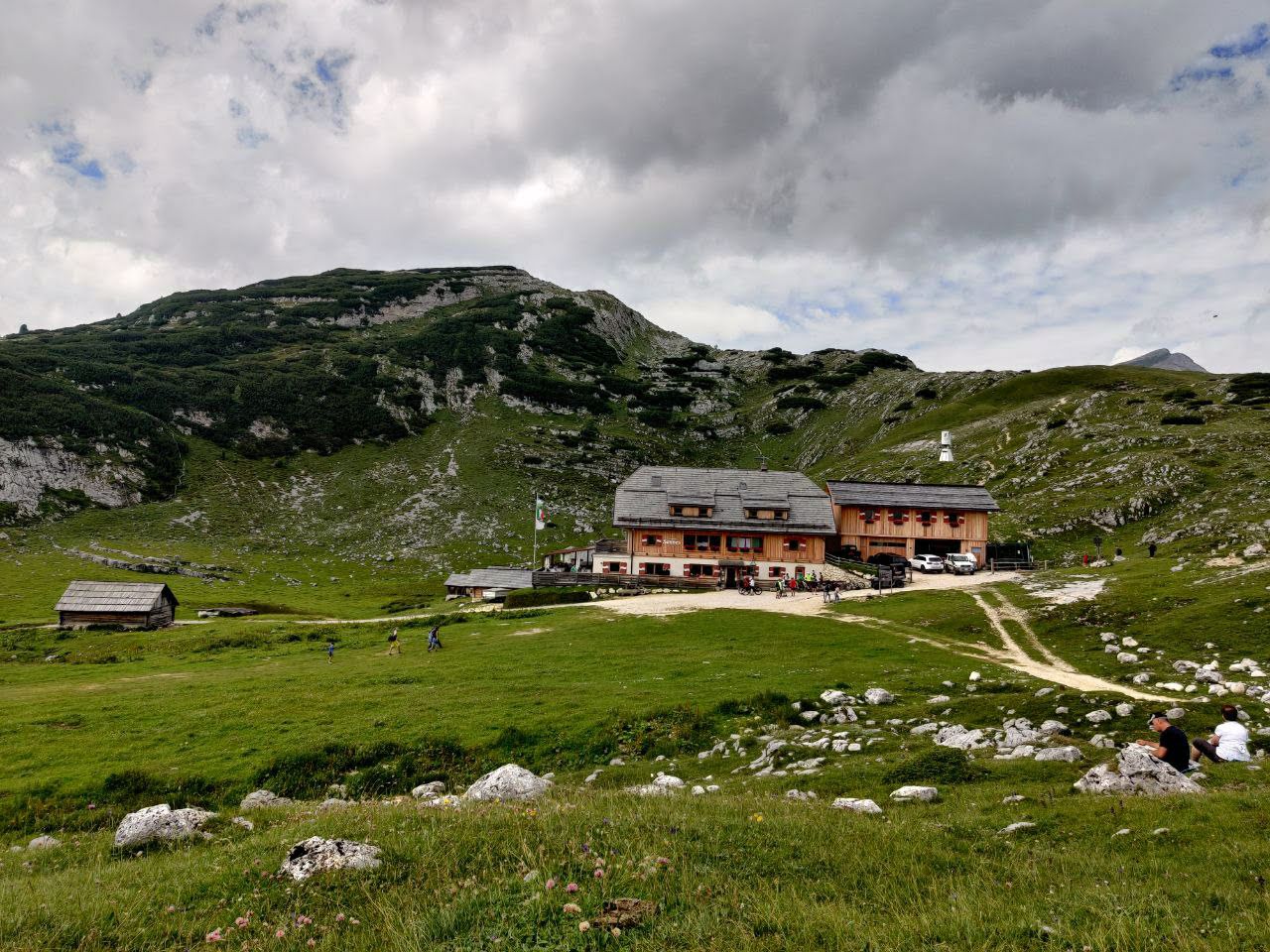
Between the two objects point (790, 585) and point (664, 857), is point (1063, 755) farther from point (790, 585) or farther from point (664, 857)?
point (790, 585)

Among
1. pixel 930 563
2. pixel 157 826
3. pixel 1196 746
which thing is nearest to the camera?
pixel 157 826

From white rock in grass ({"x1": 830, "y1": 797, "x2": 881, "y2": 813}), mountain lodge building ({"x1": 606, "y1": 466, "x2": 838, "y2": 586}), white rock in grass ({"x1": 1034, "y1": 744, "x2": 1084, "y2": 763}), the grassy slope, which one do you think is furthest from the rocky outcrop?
white rock in grass ({"x1": 1034, "y1": 744, "x2": 1084, "y2": 763})

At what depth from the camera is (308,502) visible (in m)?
130

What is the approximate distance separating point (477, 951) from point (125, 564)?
109784 mm

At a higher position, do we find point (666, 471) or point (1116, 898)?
point (666, 471)

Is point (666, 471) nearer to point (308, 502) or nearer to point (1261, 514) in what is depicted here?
point (1261, 514)

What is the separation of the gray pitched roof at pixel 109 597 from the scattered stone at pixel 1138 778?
2959 inches

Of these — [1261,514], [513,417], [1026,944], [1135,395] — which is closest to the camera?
[1026,944]

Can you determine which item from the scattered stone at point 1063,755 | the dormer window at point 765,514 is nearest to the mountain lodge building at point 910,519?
the dormer window at point 765,514

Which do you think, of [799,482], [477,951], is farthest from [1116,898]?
[799,482]

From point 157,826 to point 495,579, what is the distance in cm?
6794

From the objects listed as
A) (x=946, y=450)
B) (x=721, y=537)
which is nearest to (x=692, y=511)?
(x=721, y=537)

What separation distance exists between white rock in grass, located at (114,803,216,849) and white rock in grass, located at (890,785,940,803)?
48.8 ft

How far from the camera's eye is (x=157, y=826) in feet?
39.6
